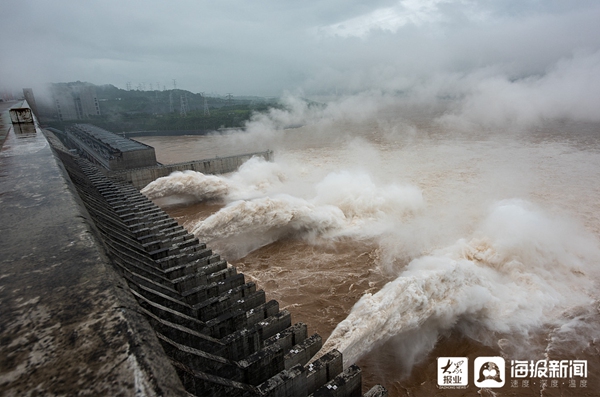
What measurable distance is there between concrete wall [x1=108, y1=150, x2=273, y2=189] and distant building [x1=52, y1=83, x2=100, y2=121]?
7203 centimetres

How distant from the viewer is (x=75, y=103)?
89.6m

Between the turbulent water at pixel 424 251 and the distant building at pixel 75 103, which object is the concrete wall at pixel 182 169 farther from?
the distant building at pixel 75 103

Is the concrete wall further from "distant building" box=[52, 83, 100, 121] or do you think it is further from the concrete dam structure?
"distant building" box=[52, 83, 100, 121]

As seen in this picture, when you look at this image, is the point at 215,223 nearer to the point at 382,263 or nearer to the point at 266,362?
the point at 382,263

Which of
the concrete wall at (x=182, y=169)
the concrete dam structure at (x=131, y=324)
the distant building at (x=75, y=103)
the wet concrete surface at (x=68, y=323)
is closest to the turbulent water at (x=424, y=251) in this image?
the concrete wall at (x=182, y=169)

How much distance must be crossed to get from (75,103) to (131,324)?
106 m

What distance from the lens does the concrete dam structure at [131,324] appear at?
2383 mm

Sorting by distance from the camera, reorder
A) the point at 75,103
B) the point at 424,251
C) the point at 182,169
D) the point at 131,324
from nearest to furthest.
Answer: the point at 131,324, the point at 424,251, the point at 182,169, the point at 75,103

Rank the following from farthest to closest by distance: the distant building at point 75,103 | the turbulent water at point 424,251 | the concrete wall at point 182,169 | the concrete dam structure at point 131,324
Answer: the distant building at point 75,103 < the concrete wall at point 182,169 < the turbulent water at point 424,251 < the concrete dam structure at point 131,324

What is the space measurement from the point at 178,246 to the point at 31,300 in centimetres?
467

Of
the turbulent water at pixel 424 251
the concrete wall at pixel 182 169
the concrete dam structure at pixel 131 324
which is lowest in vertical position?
the turbulent water at pixel 424 251

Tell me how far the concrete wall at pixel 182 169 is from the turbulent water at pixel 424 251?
3.27 meters

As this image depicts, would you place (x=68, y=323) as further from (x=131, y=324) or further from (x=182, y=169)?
(x=182, y=169)

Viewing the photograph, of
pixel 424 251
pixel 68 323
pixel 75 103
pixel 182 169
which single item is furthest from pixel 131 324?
pixel 75 103
